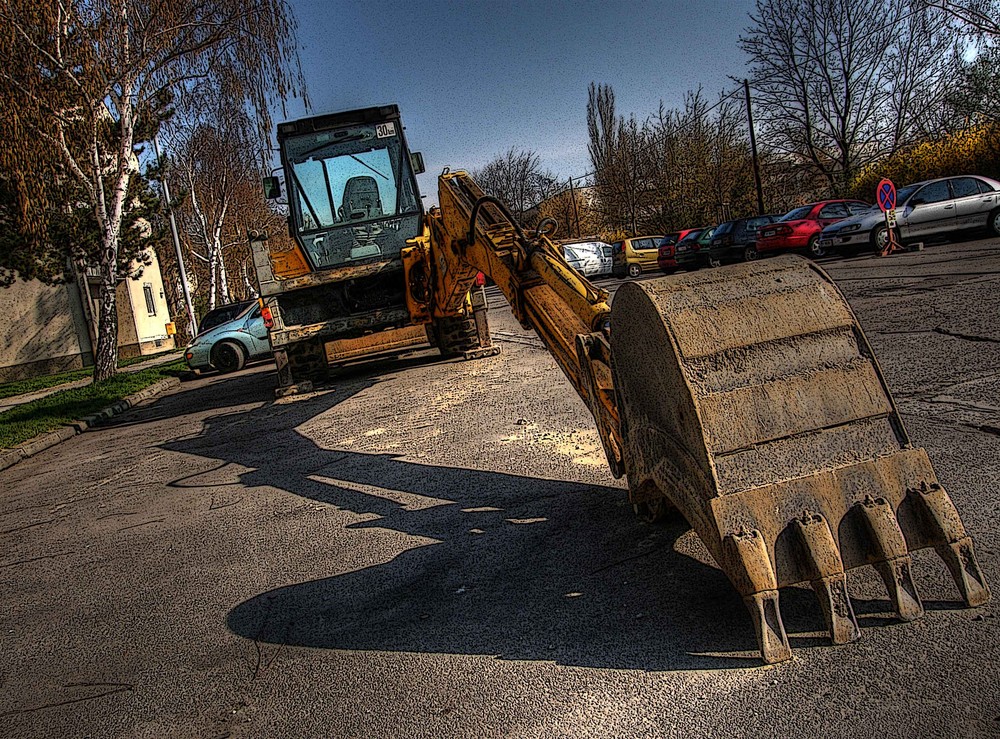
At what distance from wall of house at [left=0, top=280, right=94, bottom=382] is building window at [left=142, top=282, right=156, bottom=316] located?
629 centimetres

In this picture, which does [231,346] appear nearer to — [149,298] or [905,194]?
[905,194]

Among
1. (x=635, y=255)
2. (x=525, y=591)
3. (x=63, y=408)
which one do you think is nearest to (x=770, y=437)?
(x=525, y=591)

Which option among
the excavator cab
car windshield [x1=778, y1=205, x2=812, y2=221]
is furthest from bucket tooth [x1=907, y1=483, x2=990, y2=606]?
car windshield [x1=778, y1=205, x2=812, y2=221]

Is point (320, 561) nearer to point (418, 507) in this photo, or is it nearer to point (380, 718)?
point (418, 507)

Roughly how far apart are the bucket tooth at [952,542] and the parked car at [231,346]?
59.7 feet

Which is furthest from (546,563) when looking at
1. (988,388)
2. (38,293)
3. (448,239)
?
(38,293)

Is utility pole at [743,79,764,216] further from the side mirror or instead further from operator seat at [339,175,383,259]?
the side mirror

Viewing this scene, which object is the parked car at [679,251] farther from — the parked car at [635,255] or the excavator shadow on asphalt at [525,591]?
the excavator shadow on asphalt at [525,591]

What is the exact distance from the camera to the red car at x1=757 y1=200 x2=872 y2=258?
20.8m

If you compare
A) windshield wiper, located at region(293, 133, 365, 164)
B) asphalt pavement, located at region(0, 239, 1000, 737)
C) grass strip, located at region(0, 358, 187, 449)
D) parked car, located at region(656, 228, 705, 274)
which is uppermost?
windshield wiper, located at region(293, 133, 365, 164)

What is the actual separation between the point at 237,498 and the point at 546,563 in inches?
137

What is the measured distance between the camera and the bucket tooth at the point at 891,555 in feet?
9.43

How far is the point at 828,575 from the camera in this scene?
2.80 meters

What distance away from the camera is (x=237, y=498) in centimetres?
660
